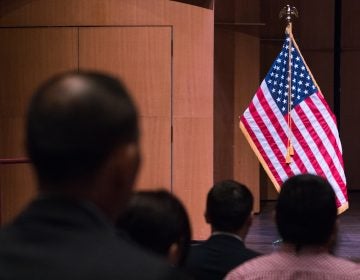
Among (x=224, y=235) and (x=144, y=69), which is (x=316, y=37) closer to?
(x=144, y=69)

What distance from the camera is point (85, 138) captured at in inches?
34.9

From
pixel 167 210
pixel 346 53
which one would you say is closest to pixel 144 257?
pixel 167 210

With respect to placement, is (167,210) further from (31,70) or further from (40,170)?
(31,70)

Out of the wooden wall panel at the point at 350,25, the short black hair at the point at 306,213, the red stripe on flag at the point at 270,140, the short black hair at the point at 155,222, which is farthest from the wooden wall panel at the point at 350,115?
the short black hair at the point at 155,222

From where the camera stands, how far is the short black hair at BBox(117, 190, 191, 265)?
172cm

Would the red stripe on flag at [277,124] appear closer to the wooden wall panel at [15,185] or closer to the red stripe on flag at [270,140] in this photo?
the red stripe on flag at [270,140]

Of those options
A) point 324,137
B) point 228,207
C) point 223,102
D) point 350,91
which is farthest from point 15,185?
point 350,91

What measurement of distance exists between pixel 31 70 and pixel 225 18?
2685mm

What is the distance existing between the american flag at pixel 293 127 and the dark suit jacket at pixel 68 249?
17.3 feet

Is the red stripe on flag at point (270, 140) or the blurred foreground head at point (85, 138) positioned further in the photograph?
the red stripe on flag at point (270, 140)

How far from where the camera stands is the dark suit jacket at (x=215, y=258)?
7.51 ft

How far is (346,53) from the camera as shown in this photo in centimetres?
1007

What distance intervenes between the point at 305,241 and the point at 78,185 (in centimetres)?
115

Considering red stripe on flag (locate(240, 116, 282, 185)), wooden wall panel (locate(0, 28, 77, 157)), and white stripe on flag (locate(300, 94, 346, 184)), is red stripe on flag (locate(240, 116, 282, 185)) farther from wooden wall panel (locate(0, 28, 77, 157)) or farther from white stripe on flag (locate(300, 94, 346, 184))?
wooden wall panel (locate(0, 28, 77, 157))
